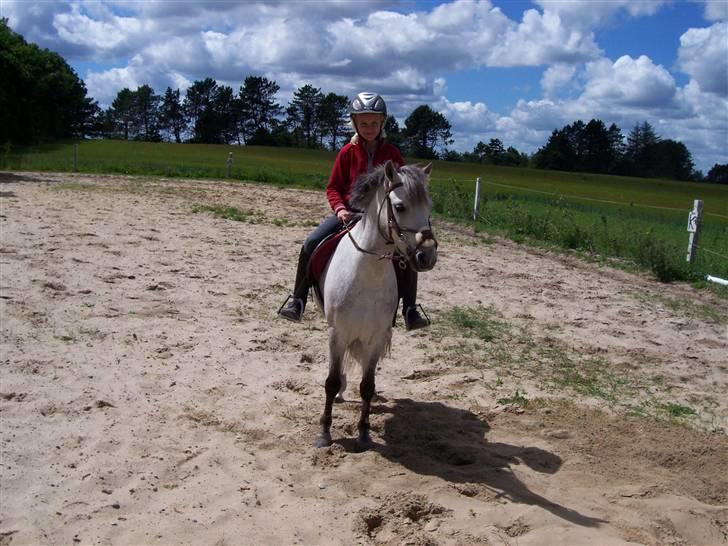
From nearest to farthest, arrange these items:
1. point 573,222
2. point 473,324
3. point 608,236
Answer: point 473,324, point 608,236, point 573,222

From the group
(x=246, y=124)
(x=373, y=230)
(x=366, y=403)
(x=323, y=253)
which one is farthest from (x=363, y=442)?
(x=246, y=124)

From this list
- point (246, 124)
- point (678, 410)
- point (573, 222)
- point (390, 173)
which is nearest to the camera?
point (390, 173)

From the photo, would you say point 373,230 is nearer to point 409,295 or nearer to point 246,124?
point 409,295

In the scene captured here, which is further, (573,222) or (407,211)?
(573,222)

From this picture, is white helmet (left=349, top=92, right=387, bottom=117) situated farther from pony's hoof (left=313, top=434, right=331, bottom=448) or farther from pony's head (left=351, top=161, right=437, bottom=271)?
pony's hoof (left=313, top=434, right=331, bottom=448)

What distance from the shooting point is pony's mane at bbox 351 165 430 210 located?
4.24 m

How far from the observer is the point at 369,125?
5.17 m

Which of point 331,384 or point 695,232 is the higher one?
point 695,232

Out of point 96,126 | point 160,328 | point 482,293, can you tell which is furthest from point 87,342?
point 96,126

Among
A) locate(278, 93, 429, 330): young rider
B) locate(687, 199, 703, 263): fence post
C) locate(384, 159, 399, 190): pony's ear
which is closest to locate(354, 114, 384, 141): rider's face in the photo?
locate(278, 93, 429, 330): young rider

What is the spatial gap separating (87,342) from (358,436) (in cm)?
308

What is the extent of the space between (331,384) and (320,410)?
65cm

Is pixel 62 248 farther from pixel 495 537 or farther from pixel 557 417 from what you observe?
pixel 495 537

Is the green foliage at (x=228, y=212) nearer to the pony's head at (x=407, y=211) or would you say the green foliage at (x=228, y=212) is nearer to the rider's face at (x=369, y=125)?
the rider's face at (x=369, y=125)
